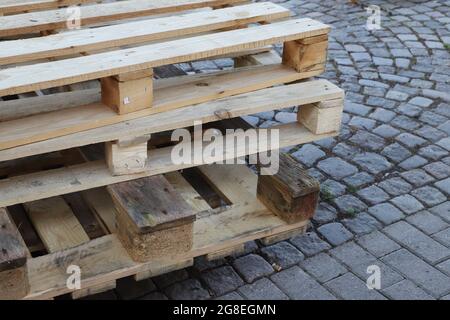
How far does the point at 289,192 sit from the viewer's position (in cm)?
331

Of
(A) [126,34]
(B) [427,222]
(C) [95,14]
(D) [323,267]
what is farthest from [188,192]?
(B) [427,222]

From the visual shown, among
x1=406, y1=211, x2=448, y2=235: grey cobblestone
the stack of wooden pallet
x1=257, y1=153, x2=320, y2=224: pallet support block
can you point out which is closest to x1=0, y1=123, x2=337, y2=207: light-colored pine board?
the stack of wooden pallet

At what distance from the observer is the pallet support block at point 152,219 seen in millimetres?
2893

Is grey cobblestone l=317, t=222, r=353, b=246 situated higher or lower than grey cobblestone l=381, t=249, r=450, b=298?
higher

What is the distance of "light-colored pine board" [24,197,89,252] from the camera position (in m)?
3.17

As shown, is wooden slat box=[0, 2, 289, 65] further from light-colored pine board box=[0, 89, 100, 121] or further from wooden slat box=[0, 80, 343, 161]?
wooden slat box=[0, 80, 343, 161]

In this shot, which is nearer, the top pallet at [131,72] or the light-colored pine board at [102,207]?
the top pallet at [131,72]

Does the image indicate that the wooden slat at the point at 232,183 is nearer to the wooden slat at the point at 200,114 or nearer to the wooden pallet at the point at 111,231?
Result: the wooden pallet at the point at 111,231

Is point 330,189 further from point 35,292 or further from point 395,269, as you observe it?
point 35,292

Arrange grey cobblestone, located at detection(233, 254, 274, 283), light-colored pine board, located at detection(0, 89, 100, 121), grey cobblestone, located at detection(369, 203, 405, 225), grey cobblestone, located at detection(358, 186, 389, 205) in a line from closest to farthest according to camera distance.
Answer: light-colored pine board, located at detection(0, 89, 100, 121) → grey cobblestone, located at detection(233, 254, 274, 283) → grey cobblestone, located at detection(369, 203, 405, 225) → grey cobblestone, located at detection(358, 186, 389, 205)

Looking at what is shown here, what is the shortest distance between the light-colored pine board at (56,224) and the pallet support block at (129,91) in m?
0.65

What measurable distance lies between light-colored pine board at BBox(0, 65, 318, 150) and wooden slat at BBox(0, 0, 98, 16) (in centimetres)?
106

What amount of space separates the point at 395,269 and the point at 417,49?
3.27 meters

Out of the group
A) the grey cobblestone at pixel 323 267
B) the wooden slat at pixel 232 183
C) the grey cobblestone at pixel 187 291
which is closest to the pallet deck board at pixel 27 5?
the wooden slat at pixel 232 183
